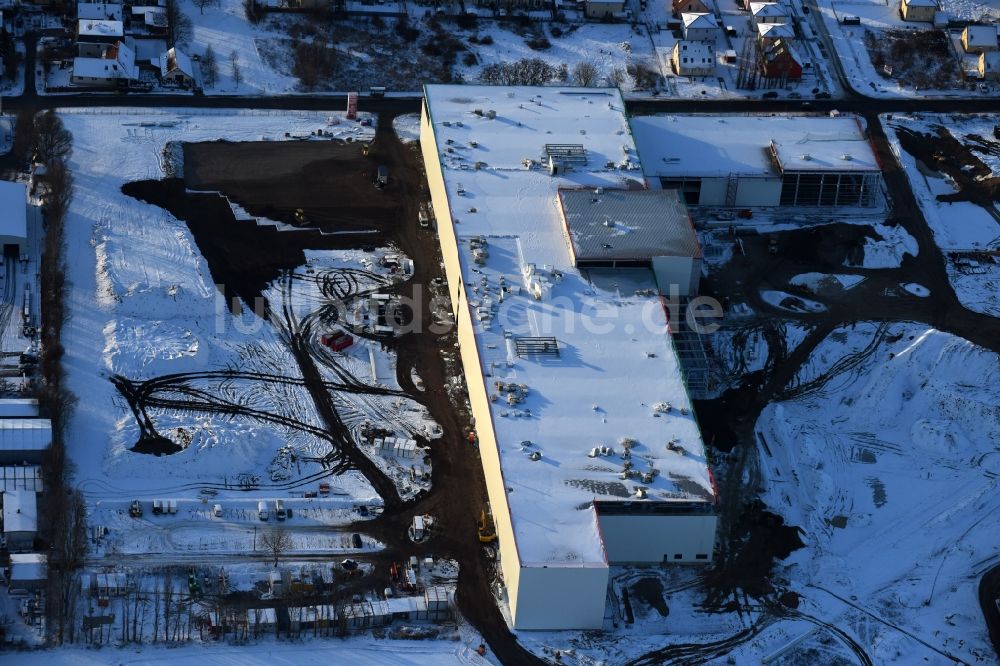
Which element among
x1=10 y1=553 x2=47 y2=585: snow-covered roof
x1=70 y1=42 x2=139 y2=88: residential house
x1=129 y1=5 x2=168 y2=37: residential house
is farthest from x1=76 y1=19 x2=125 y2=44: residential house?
x1=10 y1=553 x2=47 y2=585: snow-covered roof

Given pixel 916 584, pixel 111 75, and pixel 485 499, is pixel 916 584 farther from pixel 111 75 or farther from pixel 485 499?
pixel 111 75

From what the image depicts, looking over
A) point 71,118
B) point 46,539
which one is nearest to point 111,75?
point 71,118

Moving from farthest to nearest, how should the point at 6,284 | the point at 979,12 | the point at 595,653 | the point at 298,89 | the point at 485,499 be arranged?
the point at 979,12 < the point at 298,89 < the point at 6,284 < the point at 485,499 < the point at 595,653

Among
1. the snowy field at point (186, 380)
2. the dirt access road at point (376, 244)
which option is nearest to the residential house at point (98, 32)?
the snowy field at point (186, 380)

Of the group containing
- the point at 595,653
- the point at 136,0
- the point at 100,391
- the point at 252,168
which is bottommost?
the point at 595,653

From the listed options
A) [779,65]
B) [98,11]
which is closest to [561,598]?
[779,65]

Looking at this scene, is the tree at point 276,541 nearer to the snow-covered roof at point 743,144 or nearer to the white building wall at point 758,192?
the snow-covered roof at point 743,144

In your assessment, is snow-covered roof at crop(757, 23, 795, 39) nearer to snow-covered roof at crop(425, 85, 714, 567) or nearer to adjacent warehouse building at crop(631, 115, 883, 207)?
adjacent warehouse building at crop(631, 115, 883, 207)
